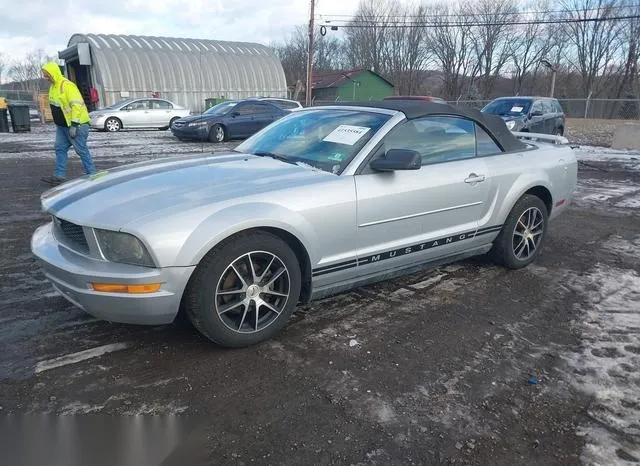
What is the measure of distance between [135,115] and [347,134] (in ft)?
63.5

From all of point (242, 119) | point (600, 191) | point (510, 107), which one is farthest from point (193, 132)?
point (600, 191)

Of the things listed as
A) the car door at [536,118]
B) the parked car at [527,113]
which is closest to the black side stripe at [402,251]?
the parked car at [527,113]

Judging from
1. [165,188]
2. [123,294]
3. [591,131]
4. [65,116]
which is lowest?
→ [591,131]

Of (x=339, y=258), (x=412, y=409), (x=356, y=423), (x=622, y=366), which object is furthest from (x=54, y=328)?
(x=622, y=366)

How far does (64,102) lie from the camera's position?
8.05m

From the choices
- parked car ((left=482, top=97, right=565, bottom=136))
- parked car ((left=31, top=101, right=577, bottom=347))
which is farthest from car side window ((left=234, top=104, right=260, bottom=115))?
parked car ((left=31, top=101, right=577, bottom=347))

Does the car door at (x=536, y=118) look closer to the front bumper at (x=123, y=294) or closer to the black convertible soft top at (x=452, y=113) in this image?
the black convertible soft top at (x=452, y=113)

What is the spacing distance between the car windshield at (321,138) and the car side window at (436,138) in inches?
6.8

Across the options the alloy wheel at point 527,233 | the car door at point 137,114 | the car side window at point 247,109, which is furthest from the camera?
the car door at point 137,114

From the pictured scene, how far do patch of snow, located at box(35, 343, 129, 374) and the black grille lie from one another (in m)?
0.64

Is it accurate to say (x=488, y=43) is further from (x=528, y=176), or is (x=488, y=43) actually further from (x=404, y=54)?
(x=528, y=176)

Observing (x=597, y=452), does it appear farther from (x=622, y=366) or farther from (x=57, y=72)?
(x=57, y=72)

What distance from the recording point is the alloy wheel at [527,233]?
4836 mm

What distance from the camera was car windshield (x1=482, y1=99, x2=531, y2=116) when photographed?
48.2 feet
